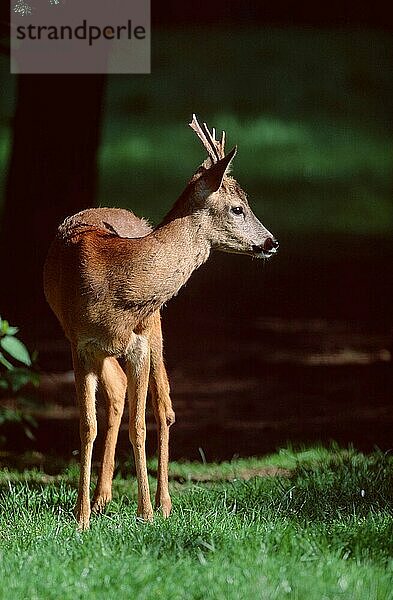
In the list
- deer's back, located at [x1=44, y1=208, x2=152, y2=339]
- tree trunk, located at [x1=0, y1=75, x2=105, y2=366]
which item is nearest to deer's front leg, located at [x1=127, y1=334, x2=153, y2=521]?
deer's back, located at [x1=44, y1=208, x2=152, y2=339]

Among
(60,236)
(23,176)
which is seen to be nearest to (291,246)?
(23,176)

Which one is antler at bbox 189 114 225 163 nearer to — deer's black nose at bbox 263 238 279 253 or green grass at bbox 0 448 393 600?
deer's black nose at bbox 263 238 279 253

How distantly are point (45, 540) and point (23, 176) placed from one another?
4489 millimetres

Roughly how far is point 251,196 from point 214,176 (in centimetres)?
1237

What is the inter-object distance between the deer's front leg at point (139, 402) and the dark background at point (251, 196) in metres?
1.89

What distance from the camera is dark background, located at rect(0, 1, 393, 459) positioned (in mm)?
9102

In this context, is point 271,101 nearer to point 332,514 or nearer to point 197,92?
point 197,92

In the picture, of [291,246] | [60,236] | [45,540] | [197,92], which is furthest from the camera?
[197,92]

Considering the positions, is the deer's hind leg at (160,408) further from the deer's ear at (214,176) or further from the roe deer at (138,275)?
the deer's ear at (214,176)

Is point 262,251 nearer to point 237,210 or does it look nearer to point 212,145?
point 237,210

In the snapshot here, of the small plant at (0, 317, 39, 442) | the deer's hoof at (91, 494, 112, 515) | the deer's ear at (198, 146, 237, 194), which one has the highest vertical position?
the deer's ear at (198, 146, 237, 194)

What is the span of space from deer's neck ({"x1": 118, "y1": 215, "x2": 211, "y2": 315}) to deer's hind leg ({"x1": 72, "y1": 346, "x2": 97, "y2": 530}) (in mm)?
386

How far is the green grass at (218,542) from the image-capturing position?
4715 millimetres

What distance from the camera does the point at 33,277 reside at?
31.6ft
